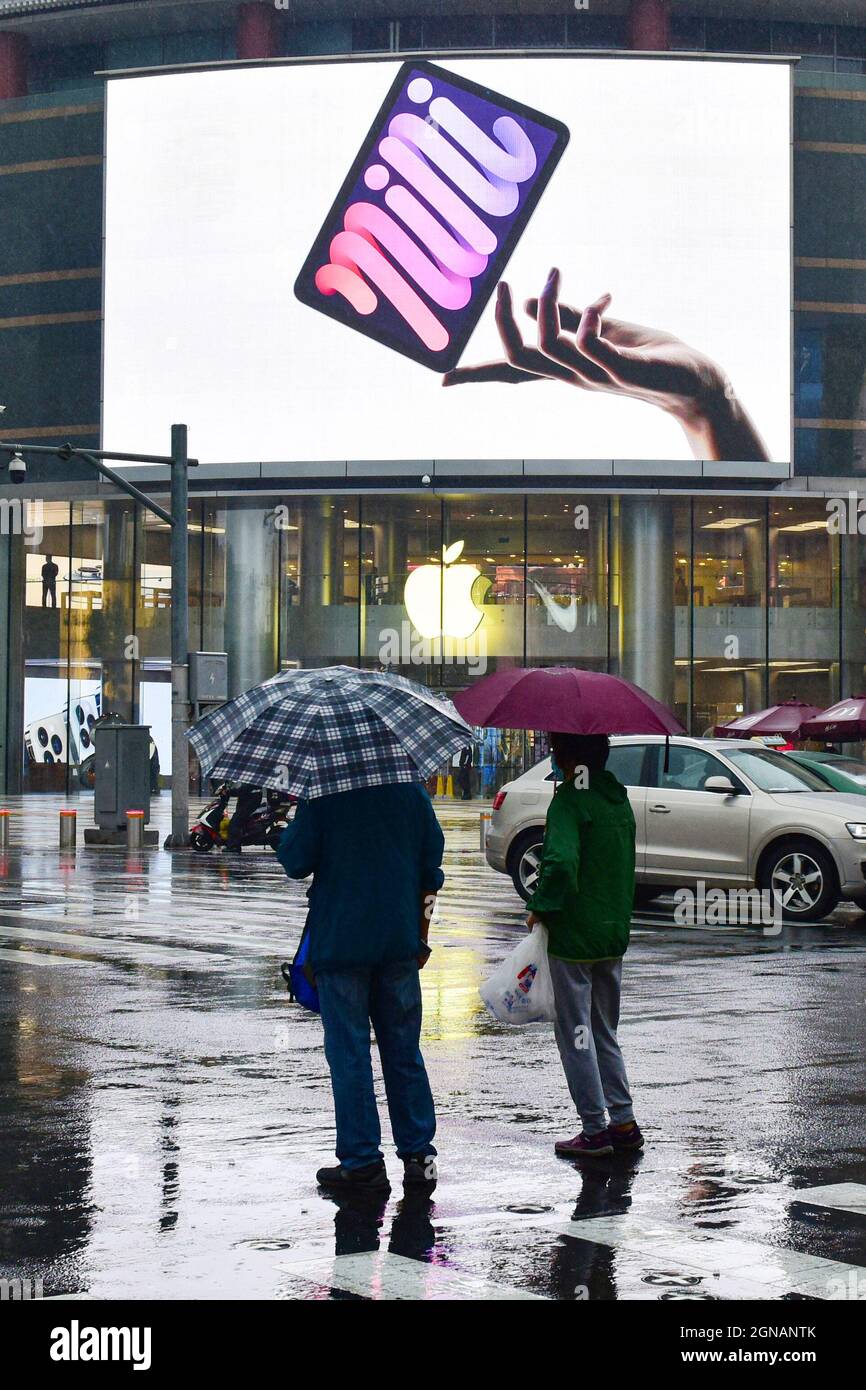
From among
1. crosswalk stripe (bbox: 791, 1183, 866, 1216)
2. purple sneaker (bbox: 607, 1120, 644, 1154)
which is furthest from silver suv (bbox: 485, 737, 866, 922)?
crosswalk stripe (bbox: 791, 1183, 866, 1216)

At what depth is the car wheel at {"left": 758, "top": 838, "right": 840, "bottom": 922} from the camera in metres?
18.1

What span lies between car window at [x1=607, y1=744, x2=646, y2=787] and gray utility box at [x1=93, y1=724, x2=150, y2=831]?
13747mm

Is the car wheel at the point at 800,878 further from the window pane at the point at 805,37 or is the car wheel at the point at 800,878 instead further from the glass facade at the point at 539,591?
the window pane at the point at 805,37

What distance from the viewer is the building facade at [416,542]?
52844 millimetres

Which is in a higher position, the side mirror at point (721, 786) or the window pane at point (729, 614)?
the window pane at point (729, 614)

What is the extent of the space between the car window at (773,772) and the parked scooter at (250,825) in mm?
10136

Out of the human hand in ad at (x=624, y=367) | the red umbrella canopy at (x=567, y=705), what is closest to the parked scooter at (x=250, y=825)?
the red umbrella canopy at (x=567, y=705)

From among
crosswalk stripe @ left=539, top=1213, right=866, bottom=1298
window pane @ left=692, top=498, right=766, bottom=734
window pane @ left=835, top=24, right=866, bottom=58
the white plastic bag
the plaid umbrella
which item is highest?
window pane @ left=835, top=24, right=866, bottom=58

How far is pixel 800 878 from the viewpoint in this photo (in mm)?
18266

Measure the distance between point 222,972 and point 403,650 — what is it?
39.4 m

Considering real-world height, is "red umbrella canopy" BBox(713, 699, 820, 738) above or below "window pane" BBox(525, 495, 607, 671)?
below

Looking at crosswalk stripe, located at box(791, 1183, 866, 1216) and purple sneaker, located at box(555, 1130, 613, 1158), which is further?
purple sneaker, located at box(555, 1130, 613, 1158)

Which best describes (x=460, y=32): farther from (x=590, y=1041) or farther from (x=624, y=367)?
(x=590, y=1041)

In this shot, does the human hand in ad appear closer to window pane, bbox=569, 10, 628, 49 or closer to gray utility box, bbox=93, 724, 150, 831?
window pane, bbox=569, 10, 628, 49
